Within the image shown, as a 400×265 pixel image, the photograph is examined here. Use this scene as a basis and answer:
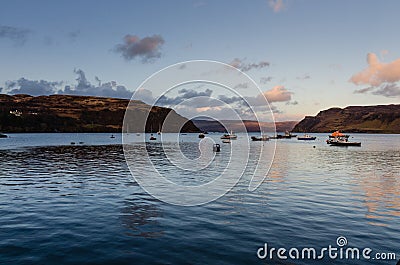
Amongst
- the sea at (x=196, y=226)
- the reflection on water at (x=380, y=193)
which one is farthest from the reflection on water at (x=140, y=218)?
the reflection on water at (x=380, y=193)

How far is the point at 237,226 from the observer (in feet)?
63.6

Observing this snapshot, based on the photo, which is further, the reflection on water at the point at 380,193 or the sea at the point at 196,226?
the reflection on water at the point at 380,193

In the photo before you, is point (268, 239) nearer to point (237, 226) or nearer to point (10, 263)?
point (237, 226)

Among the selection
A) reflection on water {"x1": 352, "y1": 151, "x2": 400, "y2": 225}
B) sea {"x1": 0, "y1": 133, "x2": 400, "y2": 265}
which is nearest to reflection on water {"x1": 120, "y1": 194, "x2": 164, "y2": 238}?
sea {"x1": 0, "y1": 133, "x2": 400, "y2": 265}

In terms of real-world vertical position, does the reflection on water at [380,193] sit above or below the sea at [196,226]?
below

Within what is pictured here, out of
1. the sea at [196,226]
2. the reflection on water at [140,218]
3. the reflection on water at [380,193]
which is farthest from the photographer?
the reflection on water at [380,193]

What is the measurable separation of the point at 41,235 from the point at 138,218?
633 centimetres

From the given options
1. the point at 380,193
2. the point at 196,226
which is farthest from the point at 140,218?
the point at 380,193

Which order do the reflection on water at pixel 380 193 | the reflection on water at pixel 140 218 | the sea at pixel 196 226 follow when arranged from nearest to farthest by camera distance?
1. the sea at pixel 196 226
2. the reflection on water at pixel 140 218
3. the reflection on water at pixel 380 193

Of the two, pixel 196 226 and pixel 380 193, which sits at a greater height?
pixel 196 226

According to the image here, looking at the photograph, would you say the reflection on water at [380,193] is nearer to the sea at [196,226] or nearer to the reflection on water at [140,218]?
the sea at [196,226]

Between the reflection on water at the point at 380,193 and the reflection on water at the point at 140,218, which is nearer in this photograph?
the reflection on water at the point at 140,218

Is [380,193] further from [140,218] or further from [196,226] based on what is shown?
[140,218]

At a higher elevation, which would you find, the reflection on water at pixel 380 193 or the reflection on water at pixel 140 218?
the reflection on water at pixel 140 218
